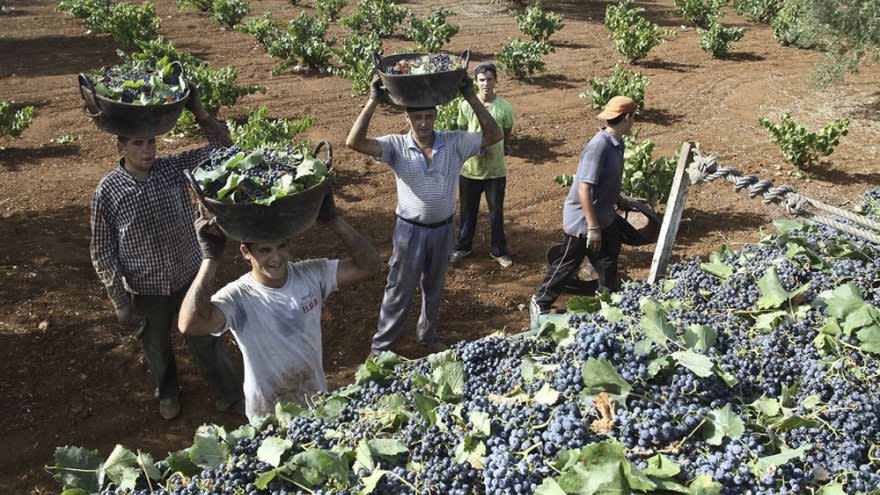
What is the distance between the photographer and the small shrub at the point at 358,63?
11.7 meters

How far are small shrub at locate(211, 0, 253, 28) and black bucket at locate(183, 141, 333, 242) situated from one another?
1606cm

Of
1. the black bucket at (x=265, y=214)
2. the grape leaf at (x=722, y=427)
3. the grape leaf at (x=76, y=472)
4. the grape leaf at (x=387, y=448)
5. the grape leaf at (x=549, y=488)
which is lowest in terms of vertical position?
the grape leaf at (x=76, y=472)

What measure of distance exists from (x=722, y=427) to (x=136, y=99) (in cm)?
369

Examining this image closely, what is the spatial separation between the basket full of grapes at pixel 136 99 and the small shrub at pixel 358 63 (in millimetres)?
7314

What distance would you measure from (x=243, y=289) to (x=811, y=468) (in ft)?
8.11

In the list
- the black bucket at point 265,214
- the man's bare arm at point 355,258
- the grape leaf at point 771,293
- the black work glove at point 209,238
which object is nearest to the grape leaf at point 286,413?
the black bucket at point 265,214

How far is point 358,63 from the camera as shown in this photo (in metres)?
12.3

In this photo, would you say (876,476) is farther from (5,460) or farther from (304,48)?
(304,48)

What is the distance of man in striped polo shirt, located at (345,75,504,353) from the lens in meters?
4.70

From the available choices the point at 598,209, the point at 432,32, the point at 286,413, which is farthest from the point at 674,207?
the point at 432,32

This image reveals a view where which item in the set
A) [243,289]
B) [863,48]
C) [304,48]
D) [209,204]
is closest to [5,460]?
[243,289]

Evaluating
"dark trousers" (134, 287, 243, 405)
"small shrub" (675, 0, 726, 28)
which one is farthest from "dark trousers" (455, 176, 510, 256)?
"small shrub" (675, 0, 726, 28)

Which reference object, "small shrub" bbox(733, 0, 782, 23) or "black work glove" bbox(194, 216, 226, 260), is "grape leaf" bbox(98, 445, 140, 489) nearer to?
"black work glove" bbox(194, 216, 226, 260)

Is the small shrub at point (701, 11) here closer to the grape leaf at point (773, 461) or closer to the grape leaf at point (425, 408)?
the grape leaf at point (773, 461)
